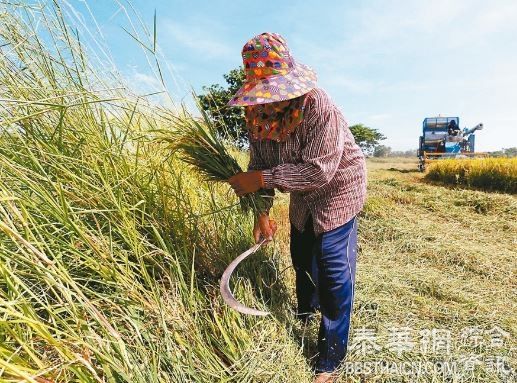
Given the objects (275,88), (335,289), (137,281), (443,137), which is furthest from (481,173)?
(137,281)

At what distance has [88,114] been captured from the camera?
1.46 meters

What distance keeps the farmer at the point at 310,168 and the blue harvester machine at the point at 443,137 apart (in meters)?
13.5

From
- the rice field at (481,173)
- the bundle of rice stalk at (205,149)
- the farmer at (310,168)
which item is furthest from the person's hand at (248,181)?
the rice field at (481,173)

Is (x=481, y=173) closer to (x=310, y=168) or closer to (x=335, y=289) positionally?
(x=335, y=289)

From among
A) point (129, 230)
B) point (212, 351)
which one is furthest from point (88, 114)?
point (212, 351)

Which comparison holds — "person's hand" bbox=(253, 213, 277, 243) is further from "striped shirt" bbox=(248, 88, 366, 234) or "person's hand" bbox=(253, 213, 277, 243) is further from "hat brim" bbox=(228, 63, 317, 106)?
"hat brim" bbox=(228, 63, 317, 106)

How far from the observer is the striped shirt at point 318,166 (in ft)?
4.66

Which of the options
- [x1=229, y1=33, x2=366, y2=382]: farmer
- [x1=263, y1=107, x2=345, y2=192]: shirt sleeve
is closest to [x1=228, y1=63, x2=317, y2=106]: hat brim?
[x1=229, y1=33, x2=366, y2=382]: farmer

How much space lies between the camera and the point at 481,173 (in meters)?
8.48

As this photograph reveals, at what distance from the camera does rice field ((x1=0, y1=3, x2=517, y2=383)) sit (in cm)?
99

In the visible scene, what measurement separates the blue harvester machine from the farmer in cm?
1355

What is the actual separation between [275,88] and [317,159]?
1.05ft

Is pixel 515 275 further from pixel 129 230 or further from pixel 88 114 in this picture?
pixel 88 114

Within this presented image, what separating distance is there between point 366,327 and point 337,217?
29.4 inches
